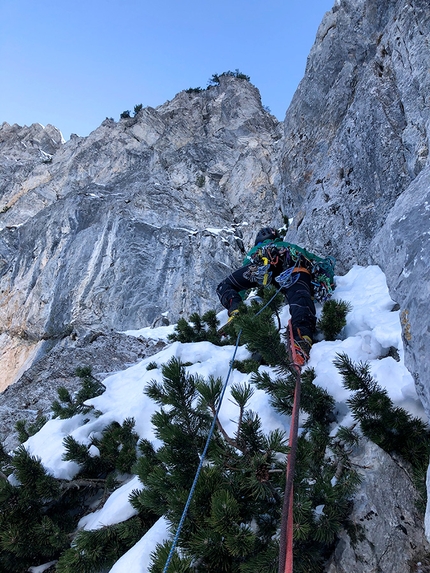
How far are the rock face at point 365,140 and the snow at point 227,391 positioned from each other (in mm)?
654

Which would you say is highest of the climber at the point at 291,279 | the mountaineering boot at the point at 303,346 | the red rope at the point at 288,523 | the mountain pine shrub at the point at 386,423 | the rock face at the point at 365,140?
the rock face at the point at 365,140

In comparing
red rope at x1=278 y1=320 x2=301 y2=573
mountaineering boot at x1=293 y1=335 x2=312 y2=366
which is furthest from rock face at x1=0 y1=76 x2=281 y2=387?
red rope at x1=278 y1=320 x2=301 y2=573

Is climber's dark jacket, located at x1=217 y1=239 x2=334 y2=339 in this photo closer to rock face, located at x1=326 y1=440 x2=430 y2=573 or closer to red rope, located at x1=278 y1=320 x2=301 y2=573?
rock face, located at x1=326 y1=440 x2=430 y2=573

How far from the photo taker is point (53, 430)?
3.60 meters

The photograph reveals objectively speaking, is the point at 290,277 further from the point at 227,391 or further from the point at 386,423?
the point at 386,423

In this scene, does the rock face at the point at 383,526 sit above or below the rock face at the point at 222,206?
below

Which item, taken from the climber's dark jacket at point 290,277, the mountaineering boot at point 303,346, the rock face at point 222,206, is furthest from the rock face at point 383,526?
the climber's dark jacket at point 290,277

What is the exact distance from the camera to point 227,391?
3434mm

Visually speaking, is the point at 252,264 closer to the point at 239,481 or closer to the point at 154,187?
the point at 239,481

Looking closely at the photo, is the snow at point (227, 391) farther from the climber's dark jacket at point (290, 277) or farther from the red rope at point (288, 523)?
the red rope at point (288, 523)

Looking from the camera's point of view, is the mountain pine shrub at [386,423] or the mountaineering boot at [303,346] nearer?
the mountain pine shrub at [386,423]

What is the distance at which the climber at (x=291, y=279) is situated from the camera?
430 centimetres

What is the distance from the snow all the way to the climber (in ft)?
1.06

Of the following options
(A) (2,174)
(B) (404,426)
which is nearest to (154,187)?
(A) (2,174)
